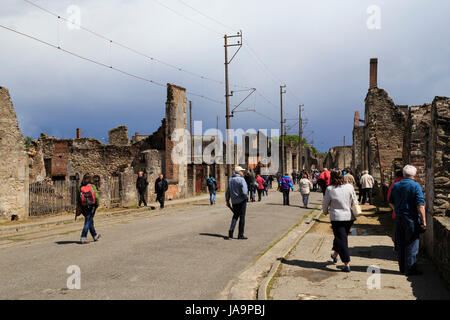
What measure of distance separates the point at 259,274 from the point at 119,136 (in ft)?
111

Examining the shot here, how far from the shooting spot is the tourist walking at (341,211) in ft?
23.7

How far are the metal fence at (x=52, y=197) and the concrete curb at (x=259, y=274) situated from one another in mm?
10828

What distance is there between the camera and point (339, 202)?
24.1 ft

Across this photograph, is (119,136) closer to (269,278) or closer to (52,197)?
(52,197)

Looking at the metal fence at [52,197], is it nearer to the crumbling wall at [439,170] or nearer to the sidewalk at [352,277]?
the sidewalk at [352,277]

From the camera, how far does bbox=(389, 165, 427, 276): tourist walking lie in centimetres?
680

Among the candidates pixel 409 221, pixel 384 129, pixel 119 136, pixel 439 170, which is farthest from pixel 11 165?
pixel 384 129

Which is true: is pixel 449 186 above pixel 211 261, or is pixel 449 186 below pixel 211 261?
above

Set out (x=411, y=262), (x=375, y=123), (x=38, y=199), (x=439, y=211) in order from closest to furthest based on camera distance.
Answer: (x=411, y=262), (x=439, y=211), (x=38, y=199), (x=375, y=123)

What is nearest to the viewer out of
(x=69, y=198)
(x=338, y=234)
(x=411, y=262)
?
(x=411, y=262)

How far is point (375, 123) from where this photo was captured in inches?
1246
